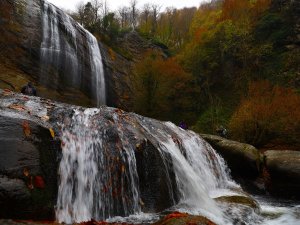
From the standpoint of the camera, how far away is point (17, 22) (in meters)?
19.8

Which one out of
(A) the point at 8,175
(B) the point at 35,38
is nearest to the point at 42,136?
(A) the point at 8,175

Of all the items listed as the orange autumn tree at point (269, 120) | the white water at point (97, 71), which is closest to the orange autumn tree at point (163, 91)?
the white water at point (97, 71)

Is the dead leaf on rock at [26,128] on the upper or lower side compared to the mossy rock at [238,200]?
upper

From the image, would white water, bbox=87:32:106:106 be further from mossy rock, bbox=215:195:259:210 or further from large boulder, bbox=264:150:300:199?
mossy rock, bbox=215:195:259:210

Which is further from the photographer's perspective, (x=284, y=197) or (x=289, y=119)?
(x=289, y=119)

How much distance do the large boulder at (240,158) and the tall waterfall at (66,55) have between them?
11.8 metres

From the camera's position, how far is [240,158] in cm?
1252

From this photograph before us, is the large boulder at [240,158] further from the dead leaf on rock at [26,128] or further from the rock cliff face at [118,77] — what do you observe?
the rock cliff face at [118,77]

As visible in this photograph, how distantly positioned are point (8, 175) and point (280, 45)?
28.9 metres

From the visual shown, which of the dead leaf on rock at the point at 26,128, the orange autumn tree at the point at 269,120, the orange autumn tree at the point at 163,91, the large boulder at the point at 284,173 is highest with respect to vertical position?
the orange autumn tree at the point at 163,91

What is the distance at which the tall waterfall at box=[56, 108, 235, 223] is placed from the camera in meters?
5.75

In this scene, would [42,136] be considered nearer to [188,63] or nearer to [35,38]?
[35,38]

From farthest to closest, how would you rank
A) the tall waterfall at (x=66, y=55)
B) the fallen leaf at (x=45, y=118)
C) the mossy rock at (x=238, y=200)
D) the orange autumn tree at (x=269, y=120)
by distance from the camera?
the tall waterfall at (x=66, y=55) < the orange autumn tree at (x=269, y=120) < the mossy rock at (x=238, y=200) < the fallen leaf at (x=45, y=118)

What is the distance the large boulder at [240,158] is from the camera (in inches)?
483
